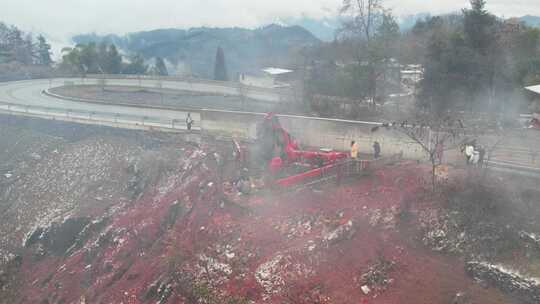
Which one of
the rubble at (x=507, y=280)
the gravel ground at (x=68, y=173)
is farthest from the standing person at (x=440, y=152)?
the gravel ground at (x=68, y=173)

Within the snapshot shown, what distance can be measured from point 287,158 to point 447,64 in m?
10.9

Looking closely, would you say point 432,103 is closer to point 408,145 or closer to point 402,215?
point 408,145

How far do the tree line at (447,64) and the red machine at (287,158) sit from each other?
30.0 ft

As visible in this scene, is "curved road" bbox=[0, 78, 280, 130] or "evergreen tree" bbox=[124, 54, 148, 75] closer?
"curved road" bbox=[0, 78, 280, 130]

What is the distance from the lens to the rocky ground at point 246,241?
11.8 metres

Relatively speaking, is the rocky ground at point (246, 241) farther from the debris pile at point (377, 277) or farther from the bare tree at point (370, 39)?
the bare tree at point (370, 39)

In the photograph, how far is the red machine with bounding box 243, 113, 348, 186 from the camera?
648 inches

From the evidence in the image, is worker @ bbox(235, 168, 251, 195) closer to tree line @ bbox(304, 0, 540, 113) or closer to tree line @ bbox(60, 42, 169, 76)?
tree line @ bbox(304, 0, 540, 113)

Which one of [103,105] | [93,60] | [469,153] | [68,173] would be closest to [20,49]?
[93,60]

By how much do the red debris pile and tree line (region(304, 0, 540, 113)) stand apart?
8655 mm

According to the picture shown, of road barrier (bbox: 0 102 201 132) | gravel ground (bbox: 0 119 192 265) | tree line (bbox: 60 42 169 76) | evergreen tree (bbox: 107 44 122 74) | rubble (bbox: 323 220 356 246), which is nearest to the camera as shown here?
rubble (bbox: 323 220 356 246)

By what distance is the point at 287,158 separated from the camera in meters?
17.5

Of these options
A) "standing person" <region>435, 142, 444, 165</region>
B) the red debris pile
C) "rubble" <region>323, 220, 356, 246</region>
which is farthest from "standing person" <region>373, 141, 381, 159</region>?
"rubble" <region>323, 220, 356, 246</region>

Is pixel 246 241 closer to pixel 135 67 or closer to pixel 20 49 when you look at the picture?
pixel 135 67
